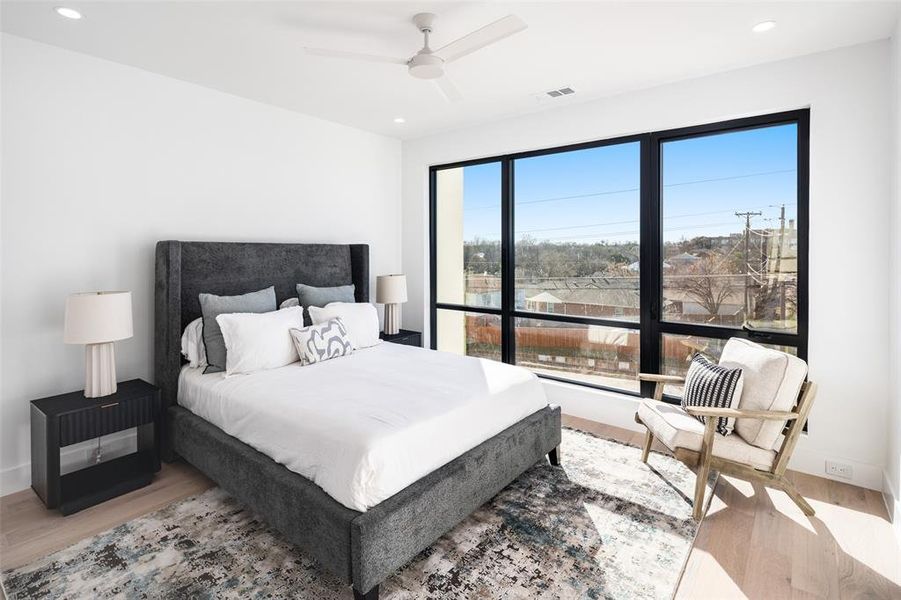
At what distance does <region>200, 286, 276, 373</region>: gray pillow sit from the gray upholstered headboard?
14 centimetres

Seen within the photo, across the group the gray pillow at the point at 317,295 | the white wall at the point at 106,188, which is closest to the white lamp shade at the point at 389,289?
the gray pillow at the point at 317,295

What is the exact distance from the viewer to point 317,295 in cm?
412

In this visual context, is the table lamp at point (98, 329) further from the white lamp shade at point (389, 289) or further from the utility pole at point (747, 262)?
the utility pole at point (747, 262)

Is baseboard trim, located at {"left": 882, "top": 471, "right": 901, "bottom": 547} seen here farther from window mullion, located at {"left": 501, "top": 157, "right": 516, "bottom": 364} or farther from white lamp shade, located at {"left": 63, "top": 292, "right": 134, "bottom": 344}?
white lamp shade, located at {"left": 63, "top": 292, "right": 134, "bottom": 344}

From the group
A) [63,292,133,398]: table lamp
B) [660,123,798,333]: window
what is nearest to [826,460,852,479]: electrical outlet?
[660,123,798,333]: window

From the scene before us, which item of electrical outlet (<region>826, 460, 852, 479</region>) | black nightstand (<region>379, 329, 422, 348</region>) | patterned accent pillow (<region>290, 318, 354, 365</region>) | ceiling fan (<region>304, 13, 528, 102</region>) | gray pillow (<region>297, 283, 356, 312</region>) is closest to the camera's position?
ceiling fan (<region>304, 13, 528, 102</region>)

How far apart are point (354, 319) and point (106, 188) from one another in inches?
77.2

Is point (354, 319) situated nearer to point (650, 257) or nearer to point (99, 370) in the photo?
point (99, 370)

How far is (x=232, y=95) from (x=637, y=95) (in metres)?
3.29

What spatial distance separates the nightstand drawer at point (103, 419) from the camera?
2.62m

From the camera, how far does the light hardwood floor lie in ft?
6.82

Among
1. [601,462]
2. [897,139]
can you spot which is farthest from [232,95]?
[897,139]

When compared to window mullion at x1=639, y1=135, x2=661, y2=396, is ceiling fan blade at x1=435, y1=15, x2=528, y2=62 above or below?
above

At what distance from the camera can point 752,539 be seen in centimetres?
240
